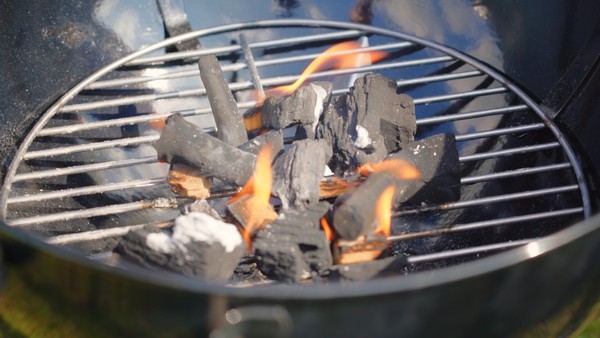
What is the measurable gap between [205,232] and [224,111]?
1.38 feet

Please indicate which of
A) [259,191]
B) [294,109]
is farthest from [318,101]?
[259,191]

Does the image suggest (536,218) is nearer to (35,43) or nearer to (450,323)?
(450,323)

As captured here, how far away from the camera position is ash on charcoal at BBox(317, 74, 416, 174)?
1520mm

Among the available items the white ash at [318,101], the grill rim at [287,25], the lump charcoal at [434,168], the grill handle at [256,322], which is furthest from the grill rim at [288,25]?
the grill handle at [256,322]

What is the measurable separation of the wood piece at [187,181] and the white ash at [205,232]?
0.19 meters

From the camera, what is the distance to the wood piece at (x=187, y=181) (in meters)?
Answer: 1.49

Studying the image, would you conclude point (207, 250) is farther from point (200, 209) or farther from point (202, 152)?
point (202, 152)

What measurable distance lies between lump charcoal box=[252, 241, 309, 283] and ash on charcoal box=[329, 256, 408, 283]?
0.22 feet

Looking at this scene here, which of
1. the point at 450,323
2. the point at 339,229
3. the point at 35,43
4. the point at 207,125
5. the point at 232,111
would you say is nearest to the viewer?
the point at 450,323

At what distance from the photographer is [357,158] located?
59.6 inches

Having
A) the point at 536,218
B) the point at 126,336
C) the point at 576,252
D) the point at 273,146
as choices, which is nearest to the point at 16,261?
the point at 126,336

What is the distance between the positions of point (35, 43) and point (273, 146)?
0.77 meters

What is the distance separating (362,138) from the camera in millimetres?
1514

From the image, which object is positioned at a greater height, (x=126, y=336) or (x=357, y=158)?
(x=357, y=158)
